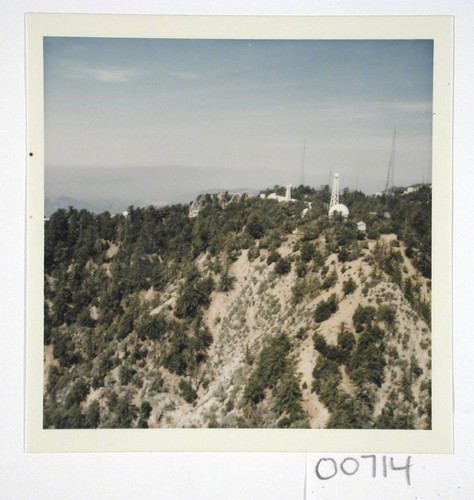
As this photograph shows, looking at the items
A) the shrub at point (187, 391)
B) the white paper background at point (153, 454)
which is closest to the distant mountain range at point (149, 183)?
the white paper background at point (153, 454)

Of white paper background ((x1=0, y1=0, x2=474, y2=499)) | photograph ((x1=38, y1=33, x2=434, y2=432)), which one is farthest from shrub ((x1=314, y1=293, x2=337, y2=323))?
white paper background ((x1=0, y1=0, x2=474, y2=499))

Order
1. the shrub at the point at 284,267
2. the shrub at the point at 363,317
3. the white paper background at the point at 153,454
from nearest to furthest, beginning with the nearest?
the white paper background at the point at 153,454, the shrub at the point at 363,317, the shrub at the point at 284,267

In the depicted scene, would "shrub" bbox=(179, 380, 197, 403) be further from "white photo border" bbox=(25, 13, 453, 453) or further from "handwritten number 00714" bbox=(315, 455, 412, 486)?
"handwritten number 00714" bbox=(315, 455, 412, 486)

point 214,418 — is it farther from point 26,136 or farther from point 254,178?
point 26,136

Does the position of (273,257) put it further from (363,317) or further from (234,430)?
(234,430)

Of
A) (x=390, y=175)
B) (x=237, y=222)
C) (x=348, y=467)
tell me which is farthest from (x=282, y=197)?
(x=348, y=467)

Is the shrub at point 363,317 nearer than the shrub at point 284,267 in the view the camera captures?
Yes

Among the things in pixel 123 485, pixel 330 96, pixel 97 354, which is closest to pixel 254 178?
pixel 330 96

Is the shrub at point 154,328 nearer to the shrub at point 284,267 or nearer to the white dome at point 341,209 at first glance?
the shrub at point 284,267
